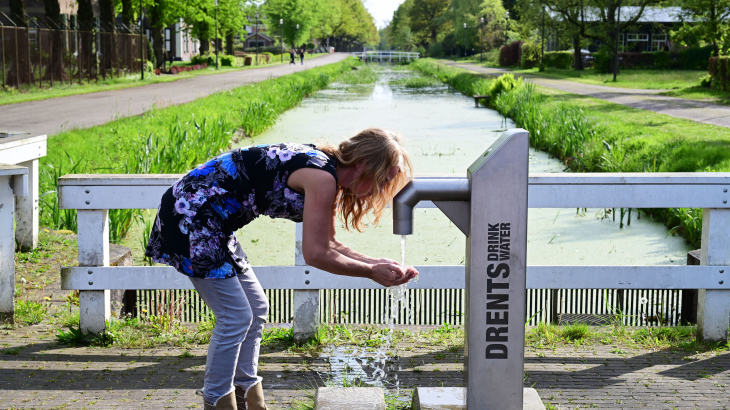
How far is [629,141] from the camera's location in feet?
35.7

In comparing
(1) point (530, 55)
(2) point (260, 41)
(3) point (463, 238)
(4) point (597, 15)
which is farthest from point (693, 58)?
(2) point (260, 41)

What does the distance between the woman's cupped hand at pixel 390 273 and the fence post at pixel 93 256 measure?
66.7 inches

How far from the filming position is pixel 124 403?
2.83 meters

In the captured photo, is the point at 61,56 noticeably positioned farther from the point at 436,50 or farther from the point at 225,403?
the point at 436,50

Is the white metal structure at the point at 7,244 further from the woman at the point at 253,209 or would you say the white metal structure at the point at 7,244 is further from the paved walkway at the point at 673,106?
the paved walkway at the point at 673,106

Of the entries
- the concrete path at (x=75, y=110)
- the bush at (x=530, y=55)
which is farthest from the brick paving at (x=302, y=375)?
the bush at (x=530, y=55)

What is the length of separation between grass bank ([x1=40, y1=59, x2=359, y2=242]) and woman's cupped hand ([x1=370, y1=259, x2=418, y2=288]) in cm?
408

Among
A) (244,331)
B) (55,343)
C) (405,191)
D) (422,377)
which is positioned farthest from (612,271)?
(55,343)

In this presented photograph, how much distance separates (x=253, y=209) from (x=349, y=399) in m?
0.72

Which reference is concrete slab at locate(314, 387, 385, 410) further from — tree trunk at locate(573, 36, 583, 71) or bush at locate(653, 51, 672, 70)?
bush at locate(653, 51, 672, 70)

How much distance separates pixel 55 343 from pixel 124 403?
2.95 ft

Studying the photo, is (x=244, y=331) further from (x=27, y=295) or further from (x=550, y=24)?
(x=550, y=24)

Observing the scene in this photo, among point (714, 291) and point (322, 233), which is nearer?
point (322, 233)

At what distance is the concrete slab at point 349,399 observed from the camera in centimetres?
246
